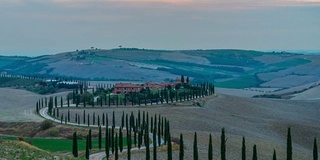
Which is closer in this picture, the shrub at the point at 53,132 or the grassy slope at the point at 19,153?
the grassy slope at the point at 19,153

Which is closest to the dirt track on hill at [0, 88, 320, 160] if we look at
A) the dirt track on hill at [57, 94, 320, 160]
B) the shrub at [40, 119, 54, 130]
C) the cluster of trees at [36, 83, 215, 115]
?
the dirt track on hill at [57, 94, 320, 160]

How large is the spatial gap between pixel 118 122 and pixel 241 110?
106 feet

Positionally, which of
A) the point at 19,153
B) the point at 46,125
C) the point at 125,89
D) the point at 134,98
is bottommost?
the point at 46,125

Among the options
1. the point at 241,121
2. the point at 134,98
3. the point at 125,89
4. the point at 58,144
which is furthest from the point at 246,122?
the point at 125,89

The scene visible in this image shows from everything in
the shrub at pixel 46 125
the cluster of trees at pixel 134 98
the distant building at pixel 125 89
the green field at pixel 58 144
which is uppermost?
the distant building at pixel 125 89

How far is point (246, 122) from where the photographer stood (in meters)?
102

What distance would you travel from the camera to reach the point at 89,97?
122m

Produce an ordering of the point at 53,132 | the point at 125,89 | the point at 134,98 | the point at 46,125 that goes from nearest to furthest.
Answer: the point at 53,132, the point at 46,125, the point at 134,98, the point at 125,89

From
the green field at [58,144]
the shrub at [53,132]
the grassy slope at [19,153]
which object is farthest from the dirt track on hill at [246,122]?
the grassy slope at [19,153]

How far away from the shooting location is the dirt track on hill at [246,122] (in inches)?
2836

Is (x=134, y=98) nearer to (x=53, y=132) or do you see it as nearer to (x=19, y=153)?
(x=53, y=132)

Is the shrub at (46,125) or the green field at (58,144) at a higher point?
the shrub at (46,125)

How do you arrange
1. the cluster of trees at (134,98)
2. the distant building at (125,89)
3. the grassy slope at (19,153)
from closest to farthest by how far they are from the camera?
the grassy slope at (19,153), the cluster of trees at (134,98), the distant building at (125,89)

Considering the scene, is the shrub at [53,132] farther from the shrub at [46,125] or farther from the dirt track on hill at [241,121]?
the dirt track on hill at [241,121]
